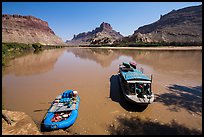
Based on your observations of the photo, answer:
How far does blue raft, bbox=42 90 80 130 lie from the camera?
9039mm

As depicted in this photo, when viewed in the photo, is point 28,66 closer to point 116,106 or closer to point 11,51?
point 116,106

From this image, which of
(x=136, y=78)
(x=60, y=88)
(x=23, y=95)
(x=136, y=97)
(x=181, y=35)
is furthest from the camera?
(x=181, y=35)

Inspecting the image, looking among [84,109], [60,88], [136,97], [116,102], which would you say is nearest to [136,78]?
[136,97]

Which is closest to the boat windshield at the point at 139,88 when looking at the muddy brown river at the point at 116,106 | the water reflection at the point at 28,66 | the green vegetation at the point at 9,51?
the muddy brown river at the point at 116,106

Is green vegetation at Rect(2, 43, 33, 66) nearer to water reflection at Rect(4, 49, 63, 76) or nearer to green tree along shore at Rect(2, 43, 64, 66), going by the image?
green tree along shore at Rect(2, 43, 64, 66)

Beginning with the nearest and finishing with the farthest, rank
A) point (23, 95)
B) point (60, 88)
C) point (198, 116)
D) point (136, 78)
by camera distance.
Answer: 1. point (198, 116)
2. point (136, 78)
3. point (23, 95)
4. point (60, 88)

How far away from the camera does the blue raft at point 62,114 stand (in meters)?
9.04

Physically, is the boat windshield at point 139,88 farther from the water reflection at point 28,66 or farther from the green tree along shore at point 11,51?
the green tree along shore at point 11,51

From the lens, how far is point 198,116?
10.8 meters

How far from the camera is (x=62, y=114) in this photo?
10117mm

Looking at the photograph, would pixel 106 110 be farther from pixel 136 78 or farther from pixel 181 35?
pixel 181 35

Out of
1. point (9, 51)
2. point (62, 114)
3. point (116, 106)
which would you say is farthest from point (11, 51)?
point (116, 106)

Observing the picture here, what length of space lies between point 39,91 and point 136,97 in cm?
1160

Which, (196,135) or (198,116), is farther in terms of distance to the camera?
(198,116)
